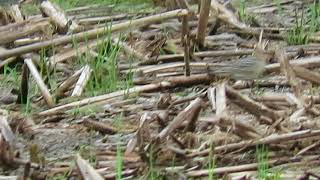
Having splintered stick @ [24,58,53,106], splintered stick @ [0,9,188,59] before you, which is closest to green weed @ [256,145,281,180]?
splintered stick @ [24,58,53,106]

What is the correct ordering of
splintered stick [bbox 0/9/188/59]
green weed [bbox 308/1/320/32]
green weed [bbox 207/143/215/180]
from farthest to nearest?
green weed [bbox 308/1/320/32], splintered stick [bbox 0/9/188/59], green weed [bbox 207/143/215/180]

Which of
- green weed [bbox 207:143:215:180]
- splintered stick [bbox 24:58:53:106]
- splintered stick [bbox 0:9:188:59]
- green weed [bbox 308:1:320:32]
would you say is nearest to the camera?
green weed [bbox 207:143:215:180]

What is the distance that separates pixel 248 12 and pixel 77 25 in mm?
912

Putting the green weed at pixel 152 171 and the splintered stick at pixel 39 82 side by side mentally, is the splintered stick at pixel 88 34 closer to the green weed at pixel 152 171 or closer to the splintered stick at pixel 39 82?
the splintered stick at pixel 39 82

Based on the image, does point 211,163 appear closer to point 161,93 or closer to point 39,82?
point 161,93

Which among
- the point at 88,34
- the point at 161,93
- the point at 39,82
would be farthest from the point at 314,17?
the point at 39,82

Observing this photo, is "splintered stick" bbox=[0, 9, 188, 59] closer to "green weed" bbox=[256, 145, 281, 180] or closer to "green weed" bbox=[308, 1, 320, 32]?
"green weed" bbox=[308, 1, 320, 32]

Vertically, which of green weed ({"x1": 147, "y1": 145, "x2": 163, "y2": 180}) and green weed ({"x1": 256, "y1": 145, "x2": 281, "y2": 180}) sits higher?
green weed ({"x1": 147, "y1": 145, "x2": 163, "y2": 180})

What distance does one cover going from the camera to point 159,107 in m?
3.21

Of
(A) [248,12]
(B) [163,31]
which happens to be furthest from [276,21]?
(B) [163,31]

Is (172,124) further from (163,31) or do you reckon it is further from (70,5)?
(70,5)

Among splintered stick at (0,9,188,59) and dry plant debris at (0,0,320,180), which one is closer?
dry plant debris at (0,0,320,180)

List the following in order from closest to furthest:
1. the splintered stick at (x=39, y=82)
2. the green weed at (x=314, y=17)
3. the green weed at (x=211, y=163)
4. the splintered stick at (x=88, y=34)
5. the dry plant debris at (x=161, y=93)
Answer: the green weed at (x=211, y=163) → the dry plant debris at (x=161, y=93) → the splintered stick at (x=39, y=82) → the splintered stick at (x=88, y=34) → the green weed at (x=314, y=17)

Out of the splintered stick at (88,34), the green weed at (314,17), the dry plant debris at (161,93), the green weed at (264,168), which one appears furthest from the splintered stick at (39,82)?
the green weed at (314,17)
